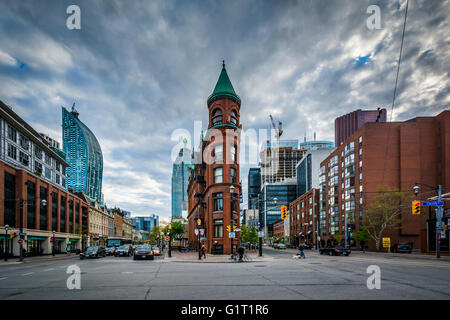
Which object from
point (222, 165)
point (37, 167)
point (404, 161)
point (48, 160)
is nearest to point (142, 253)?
point (222, 165)

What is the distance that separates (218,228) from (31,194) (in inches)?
1293

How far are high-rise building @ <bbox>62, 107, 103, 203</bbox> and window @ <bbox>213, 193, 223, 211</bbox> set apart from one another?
523ft

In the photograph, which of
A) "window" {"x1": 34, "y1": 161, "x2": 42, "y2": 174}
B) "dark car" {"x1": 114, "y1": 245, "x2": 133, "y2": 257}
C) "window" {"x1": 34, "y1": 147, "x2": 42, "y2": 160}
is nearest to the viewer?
"dark car" {"x1": 114, "y1": 245, "x2": 133, "y2": 257}

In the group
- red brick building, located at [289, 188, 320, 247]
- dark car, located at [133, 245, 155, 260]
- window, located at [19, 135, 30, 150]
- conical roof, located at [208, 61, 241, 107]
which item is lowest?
red brick building, located at [289, 188, 320, 247]

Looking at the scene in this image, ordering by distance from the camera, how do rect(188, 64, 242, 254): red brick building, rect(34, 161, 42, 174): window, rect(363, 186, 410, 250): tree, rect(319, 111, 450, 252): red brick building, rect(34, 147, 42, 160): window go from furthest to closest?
rect(319, 111, 450, 252): red brick building → rect(34, 147, 42, 160): window → rect(34, 161, 42, 174): window → rect(363, 186, 410, 250): tree → rect(188, 64, 242, 254): red brick building

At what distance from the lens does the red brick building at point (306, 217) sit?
94.7 m

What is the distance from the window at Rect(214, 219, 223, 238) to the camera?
3993cm

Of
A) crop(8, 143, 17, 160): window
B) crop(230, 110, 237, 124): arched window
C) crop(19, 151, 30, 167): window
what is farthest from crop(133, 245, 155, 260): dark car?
crop(19, 151, 30, 167): window

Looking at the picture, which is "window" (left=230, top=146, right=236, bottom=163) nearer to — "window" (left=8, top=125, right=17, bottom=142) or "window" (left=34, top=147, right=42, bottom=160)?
"window" (left=8, top=125, right=17, bottom=142)

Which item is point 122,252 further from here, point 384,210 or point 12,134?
point 384,210

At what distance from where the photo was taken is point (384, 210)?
178 ft

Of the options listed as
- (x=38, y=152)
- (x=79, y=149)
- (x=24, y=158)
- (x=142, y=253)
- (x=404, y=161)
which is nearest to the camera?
(x=142, y=253)
